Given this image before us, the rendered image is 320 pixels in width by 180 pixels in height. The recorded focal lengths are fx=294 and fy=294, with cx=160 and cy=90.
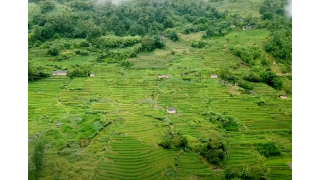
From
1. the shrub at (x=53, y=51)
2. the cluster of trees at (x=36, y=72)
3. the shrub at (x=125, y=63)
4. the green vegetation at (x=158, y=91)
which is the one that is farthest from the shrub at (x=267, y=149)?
the shrub at (x=53, y=51)

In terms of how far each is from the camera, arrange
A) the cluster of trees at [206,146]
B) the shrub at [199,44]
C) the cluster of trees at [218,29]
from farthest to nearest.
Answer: the cluster of trees at [218,29]
the shrub at [199,44]
the cluster of trees at [206,146]

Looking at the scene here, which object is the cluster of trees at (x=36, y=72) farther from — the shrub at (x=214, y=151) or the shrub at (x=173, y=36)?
the shrub at (x=214, y=151)

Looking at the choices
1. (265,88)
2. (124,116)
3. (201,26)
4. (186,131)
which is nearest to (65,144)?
(124,116)

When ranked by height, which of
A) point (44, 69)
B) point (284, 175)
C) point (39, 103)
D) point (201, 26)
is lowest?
point (284, 175)

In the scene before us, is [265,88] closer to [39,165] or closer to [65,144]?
[65,144]

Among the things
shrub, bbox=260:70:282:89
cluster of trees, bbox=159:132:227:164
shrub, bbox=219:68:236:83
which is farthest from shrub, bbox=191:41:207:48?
cluster of trees, bbox=159:132:227:164

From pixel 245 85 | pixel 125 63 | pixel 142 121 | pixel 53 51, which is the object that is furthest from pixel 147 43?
pixel 142 121

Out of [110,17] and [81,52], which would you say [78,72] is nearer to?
[81,52]
